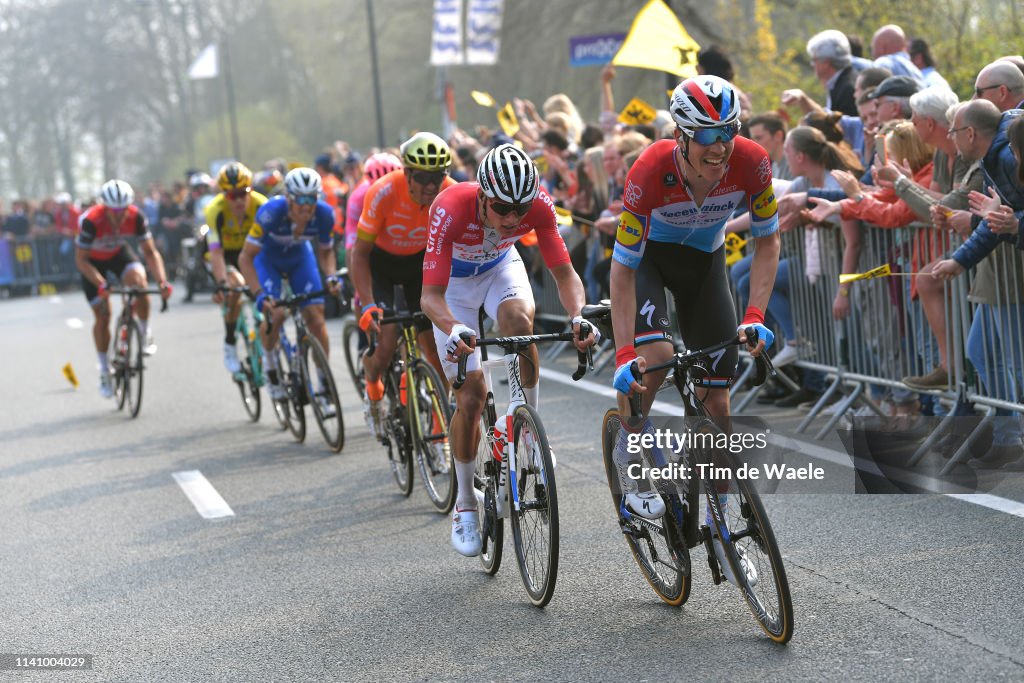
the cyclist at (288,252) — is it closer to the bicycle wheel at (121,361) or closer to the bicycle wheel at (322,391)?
the bicycle wheel at (322,391)

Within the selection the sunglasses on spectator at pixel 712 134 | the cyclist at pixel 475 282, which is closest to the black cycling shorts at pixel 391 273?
the cyclist at pixel 475 282

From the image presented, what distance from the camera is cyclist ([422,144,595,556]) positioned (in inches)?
247

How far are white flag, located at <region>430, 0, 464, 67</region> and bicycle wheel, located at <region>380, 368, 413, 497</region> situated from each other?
1908 centimetres

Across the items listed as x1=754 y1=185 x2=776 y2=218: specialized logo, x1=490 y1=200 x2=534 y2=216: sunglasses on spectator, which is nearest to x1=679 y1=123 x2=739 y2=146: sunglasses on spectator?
x1=754 y1=185 x2=776 y2=218: specialized logo

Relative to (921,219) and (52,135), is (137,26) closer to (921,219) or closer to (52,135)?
(52,135)

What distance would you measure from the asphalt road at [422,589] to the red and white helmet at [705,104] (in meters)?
1.90

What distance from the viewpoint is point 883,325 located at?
337 inches

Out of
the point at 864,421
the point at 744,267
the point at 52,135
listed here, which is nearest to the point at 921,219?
the point at 864,421

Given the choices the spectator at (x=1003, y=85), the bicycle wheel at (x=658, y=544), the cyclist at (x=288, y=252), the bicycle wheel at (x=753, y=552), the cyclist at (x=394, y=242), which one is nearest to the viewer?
the bicycle wheel at (x=753, y=552)

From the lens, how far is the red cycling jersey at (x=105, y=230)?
1287 centimetres

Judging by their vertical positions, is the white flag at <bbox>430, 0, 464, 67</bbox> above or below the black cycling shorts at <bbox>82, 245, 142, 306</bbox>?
above

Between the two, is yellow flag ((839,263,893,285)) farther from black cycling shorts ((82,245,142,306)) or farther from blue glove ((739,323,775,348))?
black cycling shorts ((82,245,142,306))

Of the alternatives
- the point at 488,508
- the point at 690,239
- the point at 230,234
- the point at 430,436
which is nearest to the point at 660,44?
the point at 230,234

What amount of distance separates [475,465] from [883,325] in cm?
312
